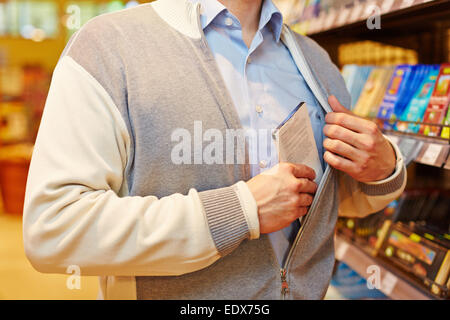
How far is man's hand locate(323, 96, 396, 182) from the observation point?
1.13m

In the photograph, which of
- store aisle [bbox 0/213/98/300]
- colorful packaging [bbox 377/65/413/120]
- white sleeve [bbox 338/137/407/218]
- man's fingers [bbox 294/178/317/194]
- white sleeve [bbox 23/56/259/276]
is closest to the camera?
white sleeve [bbox 23/56/259/276]

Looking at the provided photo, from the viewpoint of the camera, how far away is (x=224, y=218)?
93cm

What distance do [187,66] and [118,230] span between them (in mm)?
403

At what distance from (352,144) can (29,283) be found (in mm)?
3182

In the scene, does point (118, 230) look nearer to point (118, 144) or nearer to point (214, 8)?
point (118, 144)

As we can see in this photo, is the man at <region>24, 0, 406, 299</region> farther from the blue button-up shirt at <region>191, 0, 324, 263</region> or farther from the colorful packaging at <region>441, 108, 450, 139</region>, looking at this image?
the colorful packaging at <region>441, 108, 450, 139</region>

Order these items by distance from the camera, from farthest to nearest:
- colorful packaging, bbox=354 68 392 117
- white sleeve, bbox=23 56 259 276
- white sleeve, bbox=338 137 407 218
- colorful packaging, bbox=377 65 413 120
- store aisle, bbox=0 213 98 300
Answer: store aisle, bbox=0 213 98 300 → colorful packaging, bbox=354 68 392 117 → colorful packaging, bbox=377 65 413 120 → white sleeve, bbox=338 137 407 218 → white sleeve, bbox=23 56 259 276

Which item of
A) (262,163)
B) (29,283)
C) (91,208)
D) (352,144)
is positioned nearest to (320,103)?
(352,144)

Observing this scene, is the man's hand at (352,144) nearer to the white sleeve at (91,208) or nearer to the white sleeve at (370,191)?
the white sleeve at (370,191)

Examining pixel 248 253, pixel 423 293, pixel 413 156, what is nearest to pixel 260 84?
pixel 248 253

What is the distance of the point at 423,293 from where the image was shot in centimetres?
139

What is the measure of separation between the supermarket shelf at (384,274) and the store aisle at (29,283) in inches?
83.3

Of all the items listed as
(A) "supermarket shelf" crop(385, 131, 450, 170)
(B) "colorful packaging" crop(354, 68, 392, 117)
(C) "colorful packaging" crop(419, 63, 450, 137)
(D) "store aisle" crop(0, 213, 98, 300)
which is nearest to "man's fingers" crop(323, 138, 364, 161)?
(A) "supermarket shelf" crop(385, 131, 450, 170)

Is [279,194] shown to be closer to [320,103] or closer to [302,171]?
[302,171]
